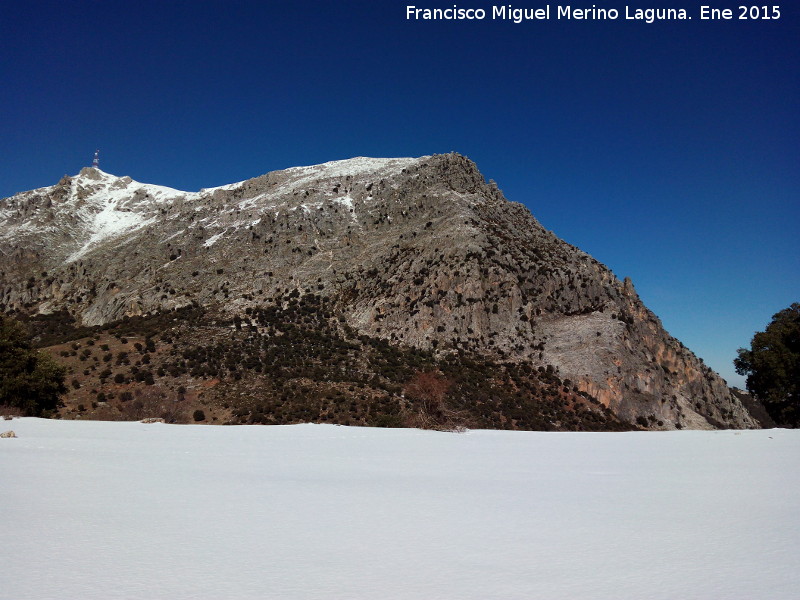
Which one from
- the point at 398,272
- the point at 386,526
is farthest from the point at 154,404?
the point at 386,526

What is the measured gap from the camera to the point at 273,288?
1980 inches

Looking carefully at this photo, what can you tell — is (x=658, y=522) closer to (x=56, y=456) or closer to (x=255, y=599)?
(x=255, y=599)

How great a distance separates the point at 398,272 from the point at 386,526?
4483 cm

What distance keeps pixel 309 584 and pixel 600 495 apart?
4.26m

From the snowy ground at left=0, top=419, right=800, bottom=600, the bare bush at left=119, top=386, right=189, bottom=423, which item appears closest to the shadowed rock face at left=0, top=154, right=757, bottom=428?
the bare bush at left=119, top=386, right=189, bottom=423

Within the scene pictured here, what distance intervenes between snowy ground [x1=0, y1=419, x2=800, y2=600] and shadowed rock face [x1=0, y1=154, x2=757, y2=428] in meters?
35.1

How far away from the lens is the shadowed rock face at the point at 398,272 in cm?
4394

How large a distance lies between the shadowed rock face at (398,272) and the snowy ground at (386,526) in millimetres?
35085

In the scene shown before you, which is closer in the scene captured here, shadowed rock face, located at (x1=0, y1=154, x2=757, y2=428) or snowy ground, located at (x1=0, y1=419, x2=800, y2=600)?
snowy ground, located at (x1=0, y1=419, x2=800, y2=600)

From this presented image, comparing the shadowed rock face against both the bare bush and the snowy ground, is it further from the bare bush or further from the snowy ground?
the snowy ground

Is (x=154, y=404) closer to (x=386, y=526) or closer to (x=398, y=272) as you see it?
(x=398, y=272)

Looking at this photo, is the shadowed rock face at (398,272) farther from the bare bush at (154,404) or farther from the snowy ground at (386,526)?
the snowy ground at (386,526)

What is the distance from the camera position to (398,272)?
49344 millimetres

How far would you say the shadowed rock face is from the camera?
4394cm
